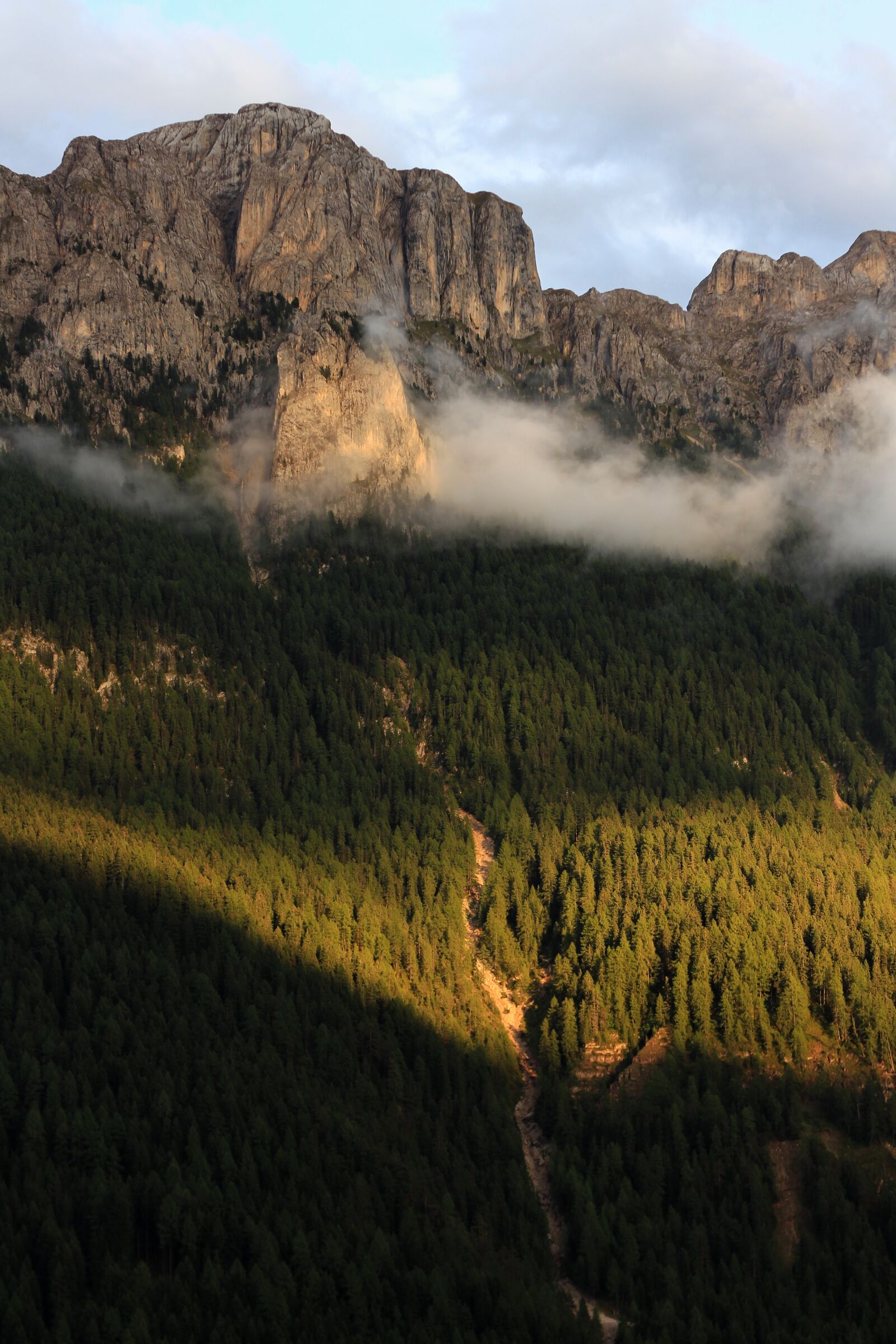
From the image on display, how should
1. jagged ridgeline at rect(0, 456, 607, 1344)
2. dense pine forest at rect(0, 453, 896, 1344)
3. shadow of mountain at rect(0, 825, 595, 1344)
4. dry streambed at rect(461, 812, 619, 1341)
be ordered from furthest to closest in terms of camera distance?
dry streambed at rect(461, 812, 619, 1341), dense pine forest at rect(0, 453, 896, 1344), jagged ridgeline at rect(0, 456, 607, 1344), shadow of mountain at rect(0, 825, 595, 1344)

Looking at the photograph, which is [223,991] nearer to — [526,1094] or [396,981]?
[396,981]

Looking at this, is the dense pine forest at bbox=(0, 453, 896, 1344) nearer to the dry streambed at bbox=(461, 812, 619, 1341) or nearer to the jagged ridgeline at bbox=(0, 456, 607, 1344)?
the jagged ridgeline at bbox=(0, 456, 607, 1344)

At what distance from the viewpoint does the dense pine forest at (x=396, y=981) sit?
103 m

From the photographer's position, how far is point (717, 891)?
520 ft

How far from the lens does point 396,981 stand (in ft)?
472

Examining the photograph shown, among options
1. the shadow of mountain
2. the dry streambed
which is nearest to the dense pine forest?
the shadow of mountain

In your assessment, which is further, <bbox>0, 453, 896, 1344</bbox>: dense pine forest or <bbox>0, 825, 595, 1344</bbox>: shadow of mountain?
<bbox>0, 453, 896, 1344</bbox>: dense pine forest

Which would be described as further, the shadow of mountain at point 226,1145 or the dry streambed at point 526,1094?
the dry streambed at point 526,1094

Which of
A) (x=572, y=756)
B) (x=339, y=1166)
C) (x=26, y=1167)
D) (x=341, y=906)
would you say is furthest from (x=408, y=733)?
(x=26, y=1167)

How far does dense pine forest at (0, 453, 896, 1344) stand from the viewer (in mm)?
103062

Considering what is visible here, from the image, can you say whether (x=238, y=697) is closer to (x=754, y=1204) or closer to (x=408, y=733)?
(x=408, y=733)

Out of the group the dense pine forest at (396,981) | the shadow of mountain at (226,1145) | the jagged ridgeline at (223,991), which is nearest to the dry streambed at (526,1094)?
the dense pine forest at (396,981)

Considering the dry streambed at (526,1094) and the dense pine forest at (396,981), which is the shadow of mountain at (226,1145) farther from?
the dry streambed at (526,1094)

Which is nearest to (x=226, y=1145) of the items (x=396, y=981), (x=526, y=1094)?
(x=396, y=981)
